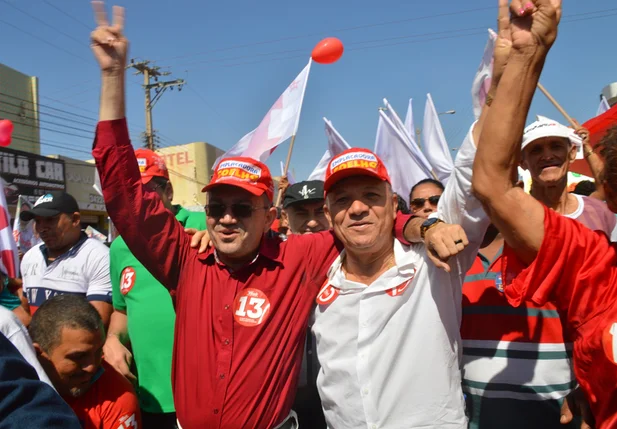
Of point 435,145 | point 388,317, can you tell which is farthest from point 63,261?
point 435,145

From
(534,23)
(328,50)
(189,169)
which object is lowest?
(534,23)

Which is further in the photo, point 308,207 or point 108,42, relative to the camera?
point 308,207

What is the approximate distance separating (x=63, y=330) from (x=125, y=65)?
1229mm

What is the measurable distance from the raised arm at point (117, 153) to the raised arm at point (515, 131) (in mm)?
1435

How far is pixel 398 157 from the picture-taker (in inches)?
240

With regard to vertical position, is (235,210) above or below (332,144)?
below

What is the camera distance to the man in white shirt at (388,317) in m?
1.83

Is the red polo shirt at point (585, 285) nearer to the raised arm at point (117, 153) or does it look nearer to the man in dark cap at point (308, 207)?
the raised arm at point (117, 153)

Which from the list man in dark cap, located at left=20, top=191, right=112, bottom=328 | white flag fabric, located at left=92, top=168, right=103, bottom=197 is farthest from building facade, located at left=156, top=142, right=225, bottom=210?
man in dark cap, located at left=20, top=191, right=112, bottom=328

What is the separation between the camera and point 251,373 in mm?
2004

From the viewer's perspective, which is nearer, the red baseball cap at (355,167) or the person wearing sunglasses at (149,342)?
the red baseball cap at (355,167)

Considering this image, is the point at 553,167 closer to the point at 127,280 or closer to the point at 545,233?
the point at 545,233

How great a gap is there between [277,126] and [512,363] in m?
3.46

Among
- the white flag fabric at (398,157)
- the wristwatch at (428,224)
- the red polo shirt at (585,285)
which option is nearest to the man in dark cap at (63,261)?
the wristwatch at (428,224)
